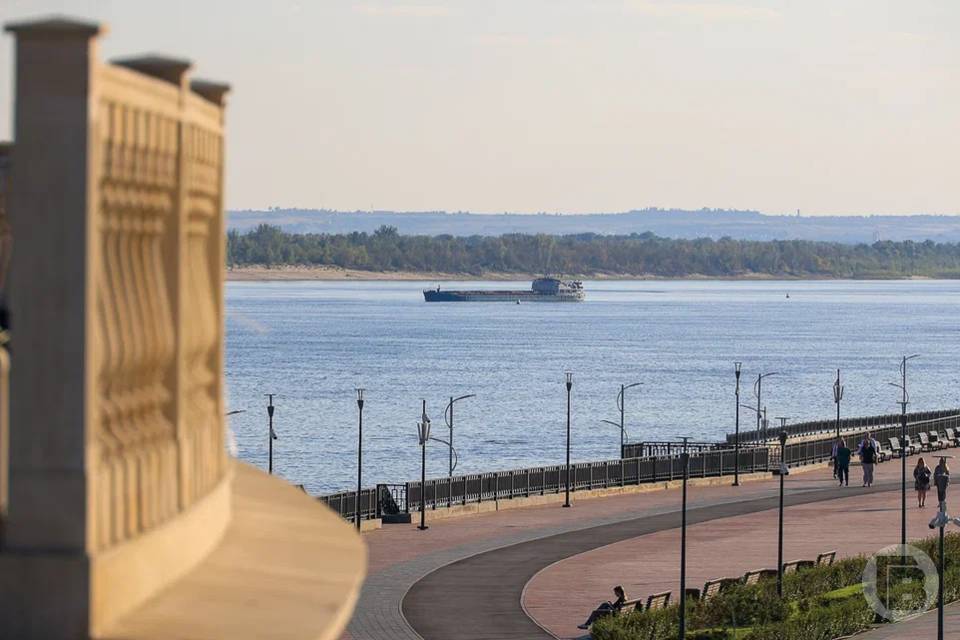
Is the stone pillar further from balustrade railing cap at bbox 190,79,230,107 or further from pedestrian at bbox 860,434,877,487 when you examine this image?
pedestrian at bbox 860,434,877,487

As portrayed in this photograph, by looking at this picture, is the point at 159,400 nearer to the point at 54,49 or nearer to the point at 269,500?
the point at 54,49

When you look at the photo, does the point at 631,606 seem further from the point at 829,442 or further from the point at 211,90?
the point at 829,442

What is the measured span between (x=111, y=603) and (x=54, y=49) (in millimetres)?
1397

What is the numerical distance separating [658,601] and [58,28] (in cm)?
2465

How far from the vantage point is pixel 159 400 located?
18.1 feet

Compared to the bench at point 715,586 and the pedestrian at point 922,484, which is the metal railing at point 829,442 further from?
the bench at point 715,586

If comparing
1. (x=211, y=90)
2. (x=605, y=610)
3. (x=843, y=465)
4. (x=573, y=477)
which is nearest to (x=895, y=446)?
(x=843, y=465)

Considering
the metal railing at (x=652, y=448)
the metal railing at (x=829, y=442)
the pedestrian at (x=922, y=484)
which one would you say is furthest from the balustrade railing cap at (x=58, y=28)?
the metal railing at (x=652, y=448)

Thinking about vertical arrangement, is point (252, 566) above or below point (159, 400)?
below

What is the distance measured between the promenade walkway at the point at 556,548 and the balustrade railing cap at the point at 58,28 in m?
22.1

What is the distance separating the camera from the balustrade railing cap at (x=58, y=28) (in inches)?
166

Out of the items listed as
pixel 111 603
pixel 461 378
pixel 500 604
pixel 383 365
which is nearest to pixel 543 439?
pixel 461 378

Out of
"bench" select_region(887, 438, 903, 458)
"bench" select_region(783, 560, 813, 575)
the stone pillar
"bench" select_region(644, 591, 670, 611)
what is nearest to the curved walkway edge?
"bench" select_region(644, 591, 670, 611)

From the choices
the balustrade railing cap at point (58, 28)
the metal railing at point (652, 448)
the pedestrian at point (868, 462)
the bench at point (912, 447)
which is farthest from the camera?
the bench at point (912, 447)
